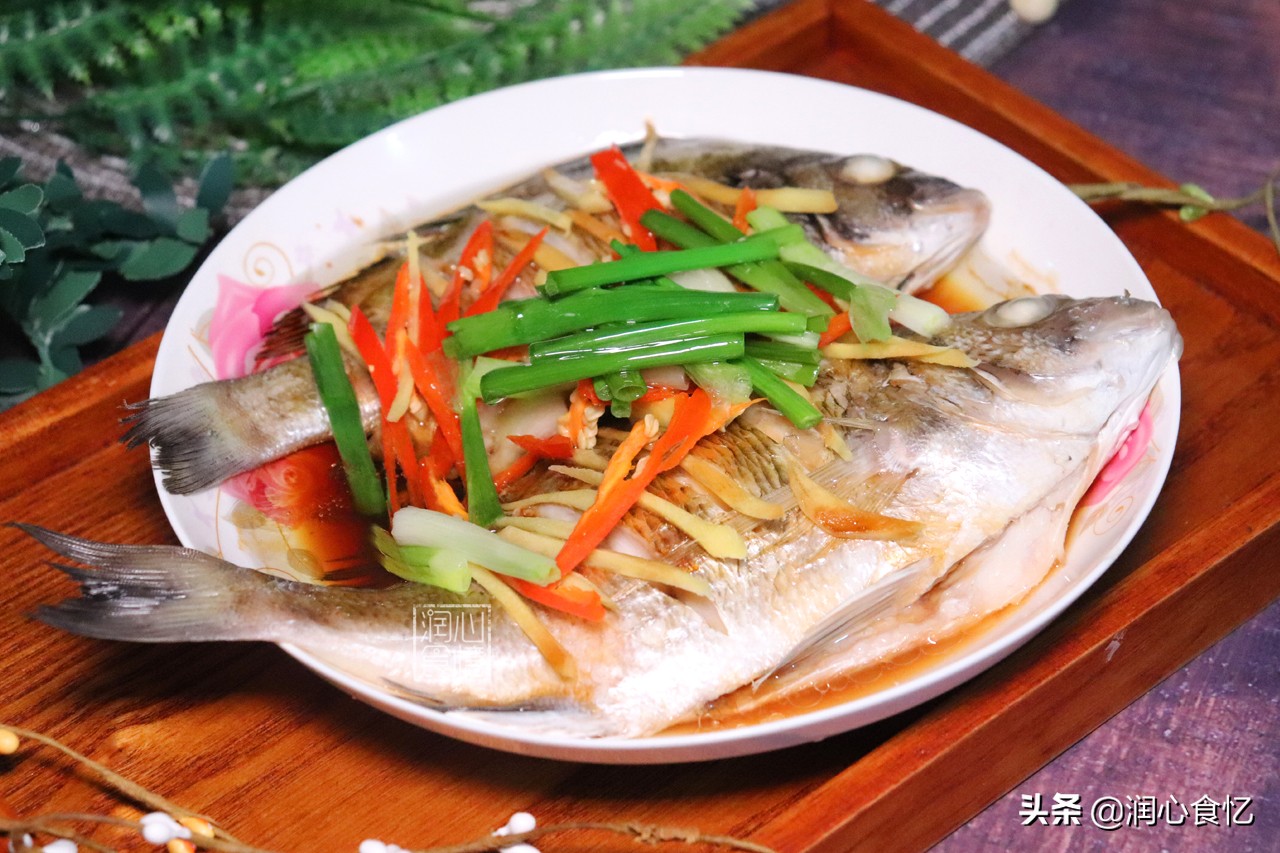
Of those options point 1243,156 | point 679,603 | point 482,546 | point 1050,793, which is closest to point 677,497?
point 679,603

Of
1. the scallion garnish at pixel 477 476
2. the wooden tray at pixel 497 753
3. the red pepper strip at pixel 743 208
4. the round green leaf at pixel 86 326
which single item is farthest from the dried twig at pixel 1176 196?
the round green leaf at pixel 86 326

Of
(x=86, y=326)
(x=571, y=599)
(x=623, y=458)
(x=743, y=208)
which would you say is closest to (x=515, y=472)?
(x=623, y=458)

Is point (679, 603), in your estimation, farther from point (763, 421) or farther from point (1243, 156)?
point (1243, 156)

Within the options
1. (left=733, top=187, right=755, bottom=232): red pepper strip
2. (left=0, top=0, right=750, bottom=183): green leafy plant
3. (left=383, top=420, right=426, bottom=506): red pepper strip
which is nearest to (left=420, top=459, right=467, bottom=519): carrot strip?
(left=383, top=420, right=426, bottom=506): red pepper strip

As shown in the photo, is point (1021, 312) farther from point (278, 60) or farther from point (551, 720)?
point (278, 60)

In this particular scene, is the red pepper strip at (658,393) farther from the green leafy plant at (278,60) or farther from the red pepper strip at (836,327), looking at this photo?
the green leafy plant at (278,60)

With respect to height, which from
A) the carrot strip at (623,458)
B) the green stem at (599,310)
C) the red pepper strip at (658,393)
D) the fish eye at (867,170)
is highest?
the green stem at (599,310)

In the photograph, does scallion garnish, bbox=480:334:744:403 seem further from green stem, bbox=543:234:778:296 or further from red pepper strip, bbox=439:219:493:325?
red pepper strip, bbox=439:219:493:325

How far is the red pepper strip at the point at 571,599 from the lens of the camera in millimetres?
1477

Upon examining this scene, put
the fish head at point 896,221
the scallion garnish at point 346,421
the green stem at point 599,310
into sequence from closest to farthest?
the green stem at point 599,310 → the scallion garnish at point 346,421 → the fish head at point 896,221

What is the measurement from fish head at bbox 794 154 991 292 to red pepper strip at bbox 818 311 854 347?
0.31 meters

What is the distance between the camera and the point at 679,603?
1.52m

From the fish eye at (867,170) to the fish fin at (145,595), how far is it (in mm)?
1303

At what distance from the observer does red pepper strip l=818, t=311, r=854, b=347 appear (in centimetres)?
181
